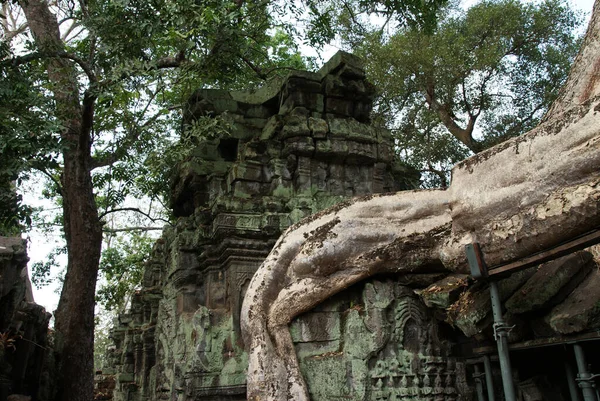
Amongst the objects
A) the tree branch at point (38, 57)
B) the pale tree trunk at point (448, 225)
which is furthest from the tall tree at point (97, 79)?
the pale tree trunk at point (448, 225)

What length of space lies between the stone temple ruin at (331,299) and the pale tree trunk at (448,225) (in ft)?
0.48

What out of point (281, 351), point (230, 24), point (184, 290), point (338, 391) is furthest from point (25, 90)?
point (338, 391)

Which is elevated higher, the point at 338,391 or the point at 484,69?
the point at 484,69

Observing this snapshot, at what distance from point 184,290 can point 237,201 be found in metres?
1.27

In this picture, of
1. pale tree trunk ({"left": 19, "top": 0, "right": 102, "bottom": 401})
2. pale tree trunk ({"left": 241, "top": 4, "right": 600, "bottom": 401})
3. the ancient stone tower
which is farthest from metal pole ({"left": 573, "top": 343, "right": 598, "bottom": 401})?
pale tree trunk ({"left": 19, "top": 0, "right": 102, "bottom": 401})

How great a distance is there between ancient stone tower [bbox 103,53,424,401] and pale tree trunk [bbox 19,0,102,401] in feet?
4.84

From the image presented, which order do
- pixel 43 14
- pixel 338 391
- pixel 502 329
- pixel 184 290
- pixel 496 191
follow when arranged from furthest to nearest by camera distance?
pixel 43 14
pixel 184 290
pixel 338 391
pixel 496 191
pixel 502 329

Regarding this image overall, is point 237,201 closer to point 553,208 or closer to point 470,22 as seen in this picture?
point 553,208

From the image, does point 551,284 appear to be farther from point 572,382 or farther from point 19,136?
point 19,136

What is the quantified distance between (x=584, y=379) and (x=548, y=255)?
0.53m

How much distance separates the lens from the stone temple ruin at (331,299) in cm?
272

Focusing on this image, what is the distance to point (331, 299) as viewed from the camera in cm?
360

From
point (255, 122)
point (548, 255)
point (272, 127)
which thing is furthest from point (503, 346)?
point (255, 122)

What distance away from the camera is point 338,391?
10.8 feet
